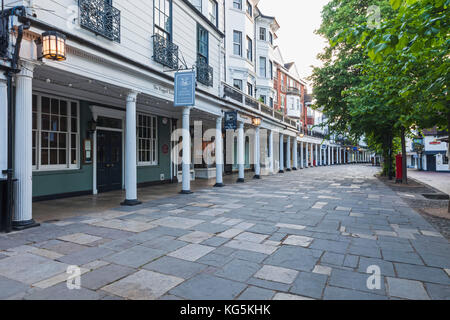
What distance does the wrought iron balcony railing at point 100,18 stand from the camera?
6.26 m

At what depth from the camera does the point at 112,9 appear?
7.07m

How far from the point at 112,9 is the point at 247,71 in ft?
43.7

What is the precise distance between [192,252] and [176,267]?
0.58m

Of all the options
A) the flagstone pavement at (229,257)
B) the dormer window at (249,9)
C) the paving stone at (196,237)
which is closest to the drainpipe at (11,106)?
the flagstone pavement at (229,257)

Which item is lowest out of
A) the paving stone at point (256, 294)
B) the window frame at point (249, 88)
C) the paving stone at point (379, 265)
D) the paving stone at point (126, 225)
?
the paving stone at point (379, 265)

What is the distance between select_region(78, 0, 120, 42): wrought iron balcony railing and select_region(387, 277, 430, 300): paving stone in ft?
24.3

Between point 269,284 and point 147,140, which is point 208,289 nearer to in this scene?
point 269,284

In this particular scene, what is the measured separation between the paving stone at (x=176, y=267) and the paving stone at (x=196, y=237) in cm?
86

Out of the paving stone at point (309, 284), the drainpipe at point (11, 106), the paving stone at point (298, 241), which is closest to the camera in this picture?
the paving stone at point (309, 284)

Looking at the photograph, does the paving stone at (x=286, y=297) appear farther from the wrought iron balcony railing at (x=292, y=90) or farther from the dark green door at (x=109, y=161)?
the wrought iron balcony railing at (x=292, y=90)

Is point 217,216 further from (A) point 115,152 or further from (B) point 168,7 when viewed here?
(B) point 168,7

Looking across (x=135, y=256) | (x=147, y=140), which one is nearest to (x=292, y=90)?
(x=147, y=140)

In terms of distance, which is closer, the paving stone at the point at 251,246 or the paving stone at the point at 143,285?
the paving stone at the point at 143,285
